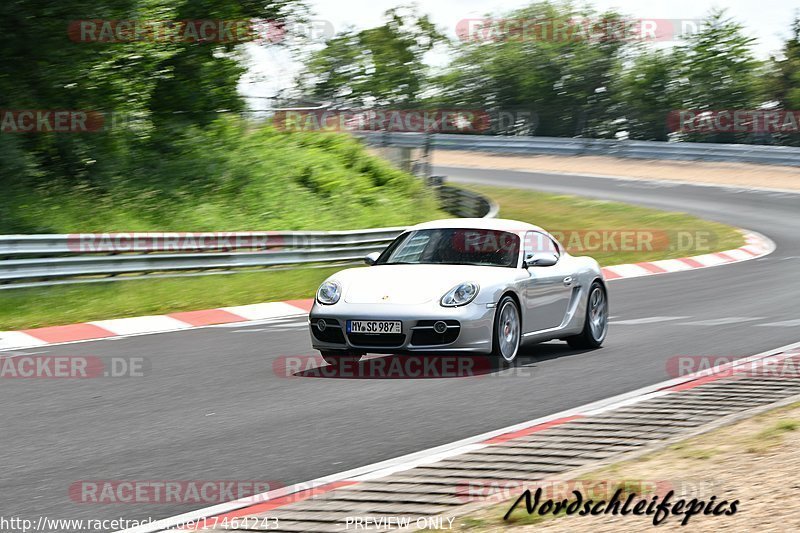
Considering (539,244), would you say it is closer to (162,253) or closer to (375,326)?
(375,326)

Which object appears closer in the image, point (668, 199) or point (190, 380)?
point (190, 380)

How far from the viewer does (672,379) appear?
9.23 meters

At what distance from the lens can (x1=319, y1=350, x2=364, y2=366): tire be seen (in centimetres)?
948

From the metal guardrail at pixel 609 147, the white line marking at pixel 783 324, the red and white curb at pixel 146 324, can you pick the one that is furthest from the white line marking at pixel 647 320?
the metal guardrail at pixel 609 147

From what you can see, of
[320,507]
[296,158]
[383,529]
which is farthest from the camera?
[296,158]

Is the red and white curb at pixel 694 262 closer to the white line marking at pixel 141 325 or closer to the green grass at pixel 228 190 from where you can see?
the green grass at pixel 228 190

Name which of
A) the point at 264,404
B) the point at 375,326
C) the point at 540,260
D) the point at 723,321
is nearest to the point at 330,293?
the point at 375,326

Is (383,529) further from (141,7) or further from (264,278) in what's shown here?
(141,7)

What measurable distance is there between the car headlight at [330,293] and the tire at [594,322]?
8.82 feet

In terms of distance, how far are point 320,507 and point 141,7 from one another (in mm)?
16033

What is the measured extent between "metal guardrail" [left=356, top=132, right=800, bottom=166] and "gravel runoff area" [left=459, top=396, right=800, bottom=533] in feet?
99.6

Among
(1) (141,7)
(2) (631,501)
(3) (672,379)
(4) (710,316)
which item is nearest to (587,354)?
(3) (672,379)

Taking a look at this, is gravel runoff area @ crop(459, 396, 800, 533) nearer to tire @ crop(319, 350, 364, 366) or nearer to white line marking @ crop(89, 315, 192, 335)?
tire @ crop(319, 350, 364, 366)

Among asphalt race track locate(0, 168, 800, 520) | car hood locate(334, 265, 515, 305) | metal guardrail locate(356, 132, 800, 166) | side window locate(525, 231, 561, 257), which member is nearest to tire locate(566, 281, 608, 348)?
asphalt race track locate(0, 168, 800, 520)
